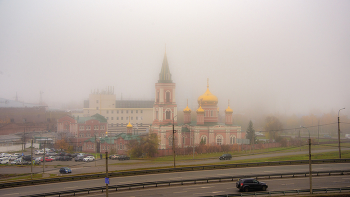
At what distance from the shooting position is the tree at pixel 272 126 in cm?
5803

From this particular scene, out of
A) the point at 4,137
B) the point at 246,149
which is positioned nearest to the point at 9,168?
the point at 4,137

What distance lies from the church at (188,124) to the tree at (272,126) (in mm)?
8643

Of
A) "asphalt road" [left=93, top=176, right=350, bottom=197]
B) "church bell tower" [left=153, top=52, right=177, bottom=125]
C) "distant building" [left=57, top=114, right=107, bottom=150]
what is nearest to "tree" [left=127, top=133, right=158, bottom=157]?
"church bell tower" [left=153, top=52, right=177, bottom=125]

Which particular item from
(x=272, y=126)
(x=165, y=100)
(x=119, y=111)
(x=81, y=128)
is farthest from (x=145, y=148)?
(x=119, y=111)

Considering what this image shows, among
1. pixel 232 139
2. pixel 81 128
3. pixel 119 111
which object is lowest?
pixel 232 139

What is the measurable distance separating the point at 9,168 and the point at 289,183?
109 ft

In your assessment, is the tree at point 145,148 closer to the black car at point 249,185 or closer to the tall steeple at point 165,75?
the tall steeple at point 165,75

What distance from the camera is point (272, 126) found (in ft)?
197

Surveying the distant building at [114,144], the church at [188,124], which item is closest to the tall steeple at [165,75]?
the church at [188,124]

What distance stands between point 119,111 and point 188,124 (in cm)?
4383

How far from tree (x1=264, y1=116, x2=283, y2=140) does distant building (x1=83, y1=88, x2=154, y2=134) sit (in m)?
43.7

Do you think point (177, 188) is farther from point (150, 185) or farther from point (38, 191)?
point (38, 191)

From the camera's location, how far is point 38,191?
69.4ft

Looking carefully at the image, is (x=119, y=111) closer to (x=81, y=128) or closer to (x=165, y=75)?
(x=81, y=128)
